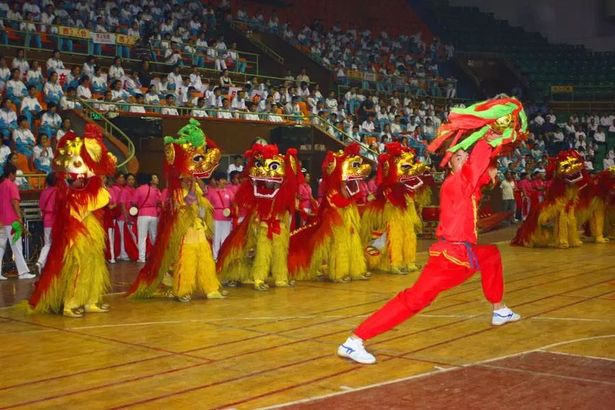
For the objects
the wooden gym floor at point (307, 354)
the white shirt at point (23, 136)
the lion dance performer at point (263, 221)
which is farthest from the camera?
the white shirt at point (23, 136)

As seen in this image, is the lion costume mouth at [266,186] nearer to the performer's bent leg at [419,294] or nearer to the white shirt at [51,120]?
the performer's bent leg at [419,294]

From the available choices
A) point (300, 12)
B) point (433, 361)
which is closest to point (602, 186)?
point (433, 361)

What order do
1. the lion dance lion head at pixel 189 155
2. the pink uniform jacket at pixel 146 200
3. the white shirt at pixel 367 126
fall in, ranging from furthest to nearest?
the white shirt at pixel 367 126
the pink uniform jacket at pixel 146 200
the lion dance lion head at pixel 189 155

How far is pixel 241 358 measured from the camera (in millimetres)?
5965

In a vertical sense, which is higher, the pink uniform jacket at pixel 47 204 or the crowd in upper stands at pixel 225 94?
the crowd in upper stands at pixel 225 94

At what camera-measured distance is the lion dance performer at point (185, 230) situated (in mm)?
8820

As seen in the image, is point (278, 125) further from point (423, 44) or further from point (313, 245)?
point (423, 44)

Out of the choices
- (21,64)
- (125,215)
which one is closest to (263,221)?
(125,215)

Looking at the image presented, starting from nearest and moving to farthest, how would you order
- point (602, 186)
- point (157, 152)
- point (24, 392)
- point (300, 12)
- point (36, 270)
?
1. point (24, 392)
2. point (36, 270)
3. point (602, 186)
4. point (157, 152)
5. point (300, 12)

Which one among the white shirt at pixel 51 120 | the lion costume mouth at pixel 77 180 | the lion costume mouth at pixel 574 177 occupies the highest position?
the white shirt at pixel 51 120

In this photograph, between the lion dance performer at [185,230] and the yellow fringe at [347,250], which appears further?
the yellow fringe at [347,250]

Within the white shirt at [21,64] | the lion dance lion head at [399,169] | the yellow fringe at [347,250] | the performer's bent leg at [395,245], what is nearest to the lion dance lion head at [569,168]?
the lion dance lion head at [399,169]

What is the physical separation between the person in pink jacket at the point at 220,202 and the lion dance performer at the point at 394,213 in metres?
2.67

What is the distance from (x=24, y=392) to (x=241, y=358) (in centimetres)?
157
